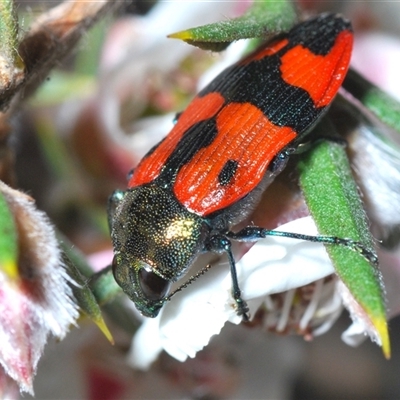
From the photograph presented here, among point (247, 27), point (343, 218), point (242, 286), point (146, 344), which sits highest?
point (247, 27)

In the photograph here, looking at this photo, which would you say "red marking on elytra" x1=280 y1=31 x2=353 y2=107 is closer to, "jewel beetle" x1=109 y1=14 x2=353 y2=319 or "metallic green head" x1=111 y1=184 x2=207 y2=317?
"jewel beetle" x1=109 y1=14 x2=353 y2=319

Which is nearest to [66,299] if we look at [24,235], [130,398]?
[24,235]

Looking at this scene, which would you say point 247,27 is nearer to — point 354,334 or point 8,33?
point 8,33

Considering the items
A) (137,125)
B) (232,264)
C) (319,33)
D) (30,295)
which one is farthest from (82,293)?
(137,125)

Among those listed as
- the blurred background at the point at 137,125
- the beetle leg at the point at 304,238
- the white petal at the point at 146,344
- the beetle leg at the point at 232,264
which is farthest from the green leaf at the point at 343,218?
the blurred background at the point at 137,125

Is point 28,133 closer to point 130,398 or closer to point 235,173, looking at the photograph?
point 130,398

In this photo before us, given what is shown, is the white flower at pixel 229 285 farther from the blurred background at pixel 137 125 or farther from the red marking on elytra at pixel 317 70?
the blurred background at pixel 137 125
